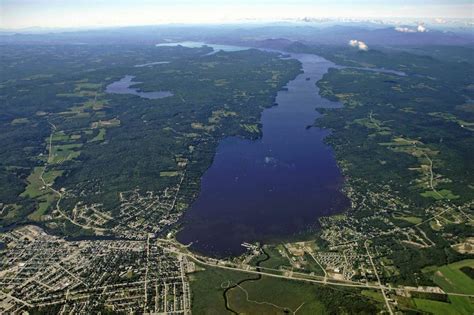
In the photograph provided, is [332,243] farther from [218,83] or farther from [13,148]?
[218,83]

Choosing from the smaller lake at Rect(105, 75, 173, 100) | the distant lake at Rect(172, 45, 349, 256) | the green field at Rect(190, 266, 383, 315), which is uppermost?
the green field at Rect(190, 266, 383, 315)

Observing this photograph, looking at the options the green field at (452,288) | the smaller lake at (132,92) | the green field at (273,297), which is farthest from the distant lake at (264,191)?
the smaller lake at (132,92)

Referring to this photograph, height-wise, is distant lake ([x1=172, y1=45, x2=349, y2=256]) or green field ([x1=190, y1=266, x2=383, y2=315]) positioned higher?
green field ([x1=190, y1=266, x2=383, y2=315])

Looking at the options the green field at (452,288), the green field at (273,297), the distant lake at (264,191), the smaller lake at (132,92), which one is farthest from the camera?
the smaller lake at (132,92)

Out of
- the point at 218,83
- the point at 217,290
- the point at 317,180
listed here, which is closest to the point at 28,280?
the point at 217,290

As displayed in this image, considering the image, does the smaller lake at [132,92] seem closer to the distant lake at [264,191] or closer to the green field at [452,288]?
the distant lake at [264,191]

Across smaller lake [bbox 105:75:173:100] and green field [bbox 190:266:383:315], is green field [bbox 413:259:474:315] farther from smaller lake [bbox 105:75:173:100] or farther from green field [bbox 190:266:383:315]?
smaller lake [bbox 105:75:173:100]

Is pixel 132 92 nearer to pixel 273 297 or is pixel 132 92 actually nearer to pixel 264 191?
pixel 264 191

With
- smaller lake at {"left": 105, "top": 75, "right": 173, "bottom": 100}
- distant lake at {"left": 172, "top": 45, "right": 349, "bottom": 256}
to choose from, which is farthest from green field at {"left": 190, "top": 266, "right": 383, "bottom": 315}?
smaller lake at {"left": 105, "top": 75, "right": 173, "bottom": 100}
